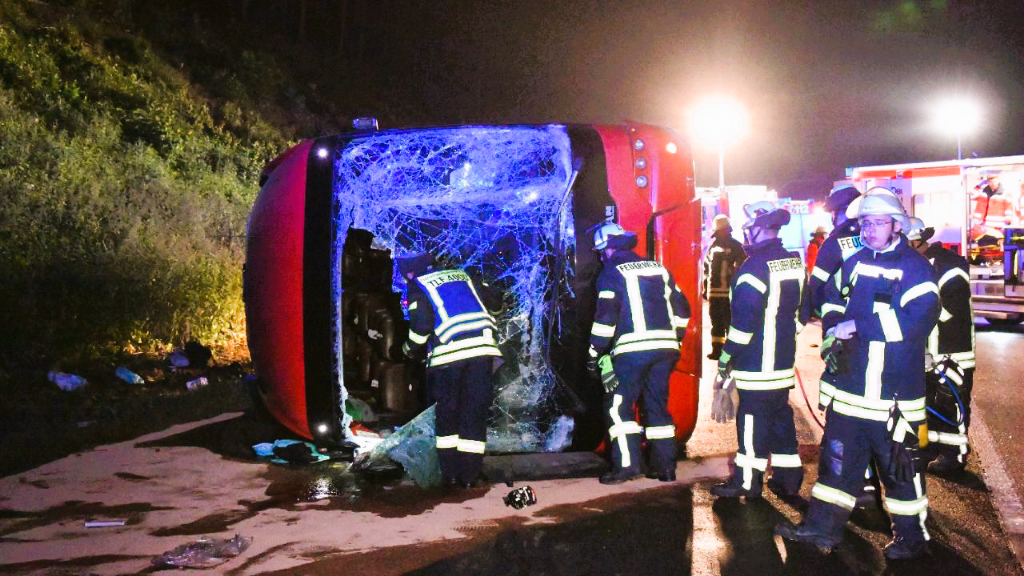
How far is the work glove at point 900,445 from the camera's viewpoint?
4.13m

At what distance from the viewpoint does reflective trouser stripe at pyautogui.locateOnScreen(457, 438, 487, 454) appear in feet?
18.1

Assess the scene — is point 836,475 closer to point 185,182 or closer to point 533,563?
point 533,563

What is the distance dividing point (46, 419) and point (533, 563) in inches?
223

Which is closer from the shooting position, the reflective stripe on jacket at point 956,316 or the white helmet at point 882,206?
the white helmet at point 882,206

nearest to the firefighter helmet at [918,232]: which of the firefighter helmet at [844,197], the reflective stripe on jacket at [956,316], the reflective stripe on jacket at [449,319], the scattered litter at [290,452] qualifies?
the reflective stripe on jacket at [956,316]

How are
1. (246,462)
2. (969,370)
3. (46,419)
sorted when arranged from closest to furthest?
(969,370), (246,462), (46,419)

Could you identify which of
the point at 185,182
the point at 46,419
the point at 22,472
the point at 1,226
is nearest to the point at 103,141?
the point at 185,182

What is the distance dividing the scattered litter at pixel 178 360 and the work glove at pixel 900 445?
8002 mm

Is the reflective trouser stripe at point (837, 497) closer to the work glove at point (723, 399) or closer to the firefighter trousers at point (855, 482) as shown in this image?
the firefighter trousers at point (855, 482)

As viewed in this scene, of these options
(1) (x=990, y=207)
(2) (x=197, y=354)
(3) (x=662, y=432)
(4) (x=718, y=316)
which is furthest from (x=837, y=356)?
(1) (x=990, y=207)

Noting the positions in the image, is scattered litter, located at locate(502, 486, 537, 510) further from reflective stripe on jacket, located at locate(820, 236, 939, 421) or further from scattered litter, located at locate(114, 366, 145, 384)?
scattered litter, located at locate(114, 366, 145, 384)

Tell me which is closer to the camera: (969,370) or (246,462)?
(969,370)

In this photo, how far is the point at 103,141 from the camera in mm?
13102

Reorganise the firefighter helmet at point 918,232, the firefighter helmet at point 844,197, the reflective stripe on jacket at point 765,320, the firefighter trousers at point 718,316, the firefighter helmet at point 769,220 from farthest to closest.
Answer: the firefighter trousers at point 718,316, the firefighter helmet at point 918,232, the firefighter helmet at point 844,197, the firefighter helmet at point 769,220, the reflective stripe on jacket at point 765,320
